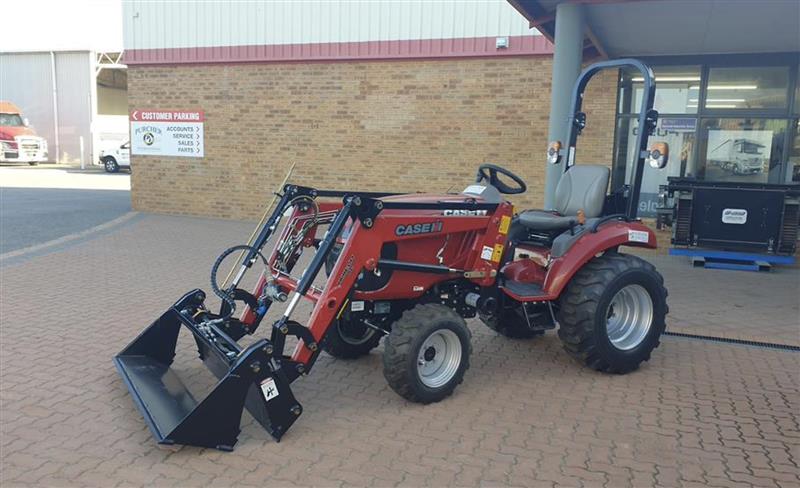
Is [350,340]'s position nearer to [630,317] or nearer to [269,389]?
[269,389]

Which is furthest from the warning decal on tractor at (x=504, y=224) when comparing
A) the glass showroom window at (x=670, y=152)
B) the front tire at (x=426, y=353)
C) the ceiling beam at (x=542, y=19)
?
the glass showroom window at (x=670, y=152)

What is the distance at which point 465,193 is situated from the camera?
514 cm

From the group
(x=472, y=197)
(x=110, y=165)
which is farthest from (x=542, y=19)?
(x=110, y=165)

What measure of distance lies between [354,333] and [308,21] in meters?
8.97

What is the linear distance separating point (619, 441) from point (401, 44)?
9342 millimetres

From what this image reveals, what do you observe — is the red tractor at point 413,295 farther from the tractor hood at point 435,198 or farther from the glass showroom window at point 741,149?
the glass showroom window at point 741,149

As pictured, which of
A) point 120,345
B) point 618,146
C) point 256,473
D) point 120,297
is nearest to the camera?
point 256,473

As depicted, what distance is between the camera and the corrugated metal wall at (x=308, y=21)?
11477 mm

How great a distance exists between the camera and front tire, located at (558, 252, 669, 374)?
489 centimetres

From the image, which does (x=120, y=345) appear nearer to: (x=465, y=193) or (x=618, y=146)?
(x=465, y=193)


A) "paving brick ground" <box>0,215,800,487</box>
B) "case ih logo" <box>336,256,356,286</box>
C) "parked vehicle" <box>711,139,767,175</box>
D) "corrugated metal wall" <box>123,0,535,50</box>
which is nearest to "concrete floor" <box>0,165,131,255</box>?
"corrugated metal wall" <box>123,0,535,50</box>

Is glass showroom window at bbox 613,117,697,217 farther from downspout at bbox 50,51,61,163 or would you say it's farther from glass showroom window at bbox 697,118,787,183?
downspout at bbox 50,51,61,163

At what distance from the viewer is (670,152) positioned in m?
10.7

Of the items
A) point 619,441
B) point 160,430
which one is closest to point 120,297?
point 160,430
